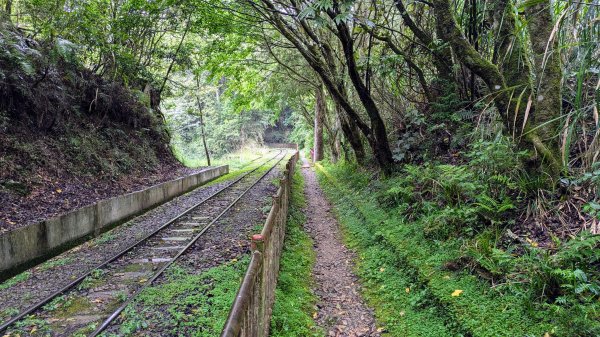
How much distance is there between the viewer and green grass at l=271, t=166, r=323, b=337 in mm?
4266

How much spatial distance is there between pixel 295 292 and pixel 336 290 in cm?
71

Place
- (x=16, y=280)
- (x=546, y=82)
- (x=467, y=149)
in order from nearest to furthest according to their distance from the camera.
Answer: (x=546, y=82) → (x=16, y=280) → (x=467, y=149)

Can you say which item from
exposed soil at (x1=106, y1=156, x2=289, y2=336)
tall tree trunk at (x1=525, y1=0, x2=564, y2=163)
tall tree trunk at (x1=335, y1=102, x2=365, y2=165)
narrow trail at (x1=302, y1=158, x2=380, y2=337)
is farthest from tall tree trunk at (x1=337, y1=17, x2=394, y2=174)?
tall tree trunk at (x1=525, y1=0, x2=564, y2=163)

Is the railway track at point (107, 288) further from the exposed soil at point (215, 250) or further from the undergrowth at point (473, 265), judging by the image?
the undergrowth at point (473, 265)

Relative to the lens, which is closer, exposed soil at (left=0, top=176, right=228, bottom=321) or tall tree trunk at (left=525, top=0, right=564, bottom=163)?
tall tree trunk at (left=525, top=0, right=564, bottom=163)

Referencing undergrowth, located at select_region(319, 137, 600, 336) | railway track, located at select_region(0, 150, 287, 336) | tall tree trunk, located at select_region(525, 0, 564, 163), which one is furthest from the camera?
tall tree trunk, located at select_region(525, 0, 564, 163)

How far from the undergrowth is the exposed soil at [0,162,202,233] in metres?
6.93

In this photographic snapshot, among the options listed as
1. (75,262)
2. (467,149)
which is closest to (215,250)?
(75,262)

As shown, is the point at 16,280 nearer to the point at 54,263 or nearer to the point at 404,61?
the point at 54,263

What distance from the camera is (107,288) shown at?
5.56 metres

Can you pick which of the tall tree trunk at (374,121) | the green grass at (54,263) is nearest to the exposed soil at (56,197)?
the green grass at (54,263)

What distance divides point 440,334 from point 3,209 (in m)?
8.69

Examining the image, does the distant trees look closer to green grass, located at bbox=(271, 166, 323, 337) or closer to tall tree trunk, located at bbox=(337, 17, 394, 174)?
tall tree trunk, located at bbox=(337, 17, 394, 174)

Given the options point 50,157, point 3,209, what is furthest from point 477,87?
point 50,157
